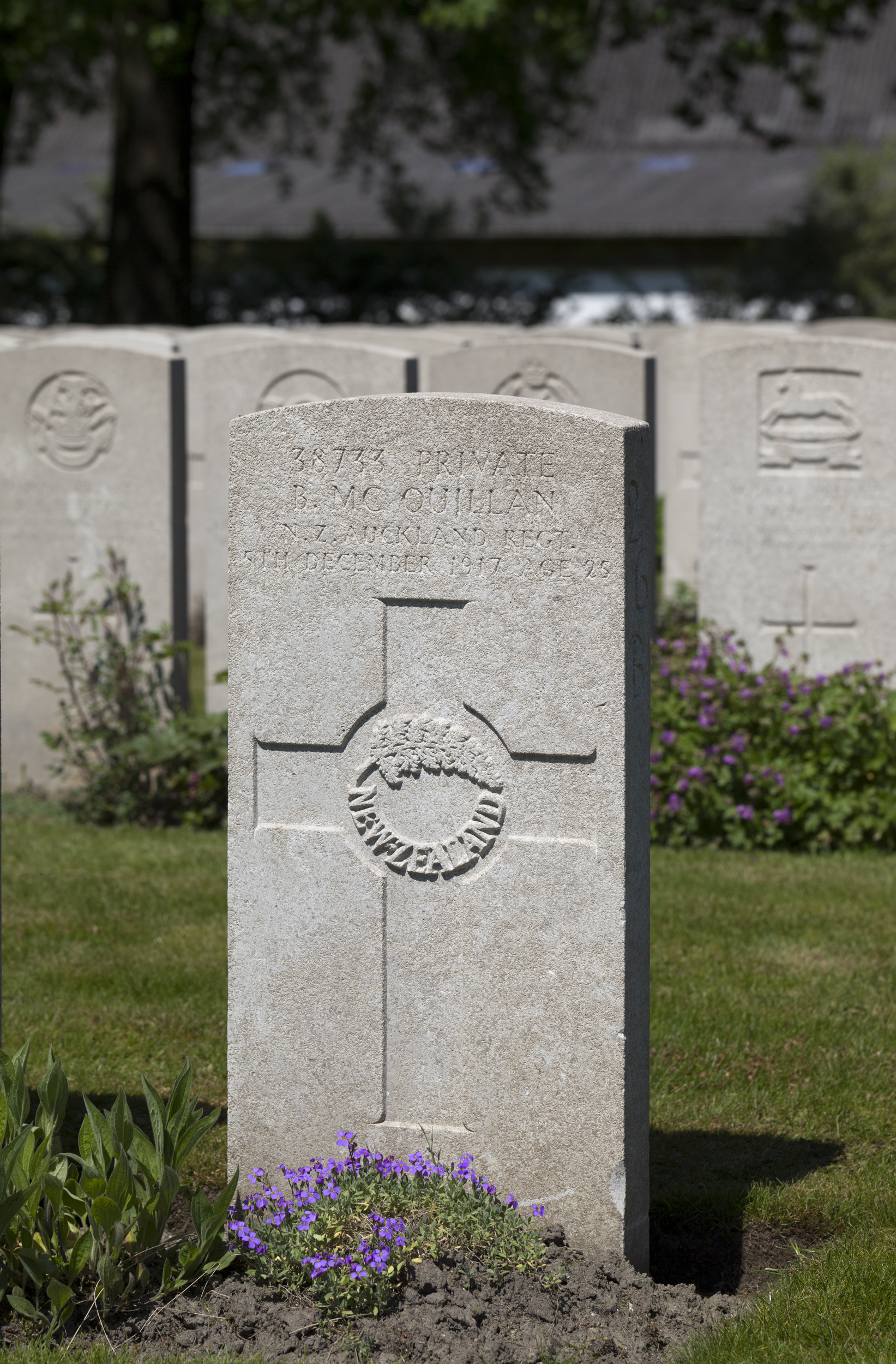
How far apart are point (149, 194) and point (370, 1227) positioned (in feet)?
43.3

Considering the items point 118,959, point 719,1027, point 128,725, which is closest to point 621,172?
point 128,725

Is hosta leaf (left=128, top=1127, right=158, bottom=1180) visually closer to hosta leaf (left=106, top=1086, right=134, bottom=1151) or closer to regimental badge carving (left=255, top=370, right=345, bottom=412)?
hosta leaf (left=106, top=1086, right=134, bottom=1151)

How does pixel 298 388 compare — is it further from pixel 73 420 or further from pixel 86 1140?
pixel 86 1140

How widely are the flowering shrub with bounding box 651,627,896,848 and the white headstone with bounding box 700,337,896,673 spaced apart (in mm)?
623

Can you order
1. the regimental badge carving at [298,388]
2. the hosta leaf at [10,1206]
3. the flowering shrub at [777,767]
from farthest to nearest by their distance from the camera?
the regimental badge carving at [298,388] → the flowering shrub at [777,767] → the hosta leaf at [10,1206]

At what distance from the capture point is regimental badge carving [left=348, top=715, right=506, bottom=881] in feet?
10.4

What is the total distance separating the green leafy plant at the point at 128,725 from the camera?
6.61 metres

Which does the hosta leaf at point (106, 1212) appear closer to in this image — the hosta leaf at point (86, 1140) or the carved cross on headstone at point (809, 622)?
the hosta leaf at point (86, 1140)

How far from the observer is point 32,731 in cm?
739

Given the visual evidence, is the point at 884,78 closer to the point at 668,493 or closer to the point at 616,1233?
the point at 668,493

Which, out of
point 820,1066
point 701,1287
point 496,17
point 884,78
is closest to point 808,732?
point 820,1066

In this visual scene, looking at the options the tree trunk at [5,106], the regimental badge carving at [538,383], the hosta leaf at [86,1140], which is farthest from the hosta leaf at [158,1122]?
the tree trunk at [5,106]

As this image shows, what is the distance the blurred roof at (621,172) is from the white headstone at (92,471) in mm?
23193

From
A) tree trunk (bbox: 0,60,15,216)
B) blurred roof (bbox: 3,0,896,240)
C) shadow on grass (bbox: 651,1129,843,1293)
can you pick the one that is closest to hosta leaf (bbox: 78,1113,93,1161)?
shadow on grass (bbox: 651,1129,843,1293)
